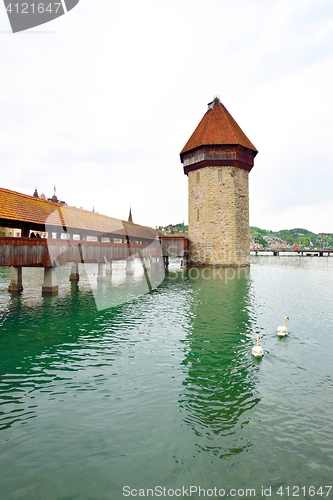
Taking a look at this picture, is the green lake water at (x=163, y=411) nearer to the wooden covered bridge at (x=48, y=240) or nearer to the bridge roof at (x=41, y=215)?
the wooden covered bridge at (x=48, y=240)

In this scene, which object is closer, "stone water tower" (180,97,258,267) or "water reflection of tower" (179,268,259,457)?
"water reflection of tower" (179,268,259,457)

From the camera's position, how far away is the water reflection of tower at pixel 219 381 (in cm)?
416

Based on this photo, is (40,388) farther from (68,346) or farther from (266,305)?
(266,305)

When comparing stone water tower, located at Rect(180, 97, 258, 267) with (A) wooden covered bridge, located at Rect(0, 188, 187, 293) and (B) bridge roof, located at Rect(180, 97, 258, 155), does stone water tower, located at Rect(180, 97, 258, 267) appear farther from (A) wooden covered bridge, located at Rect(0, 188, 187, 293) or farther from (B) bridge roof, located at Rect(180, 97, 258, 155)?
(A) wooden covered bridge, located at Rect(0, 188, 187, 293)

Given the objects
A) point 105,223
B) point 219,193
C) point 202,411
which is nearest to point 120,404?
point 202,411

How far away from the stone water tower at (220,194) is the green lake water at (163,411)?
2121 cm

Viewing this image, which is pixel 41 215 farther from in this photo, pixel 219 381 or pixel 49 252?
pixel 219 381

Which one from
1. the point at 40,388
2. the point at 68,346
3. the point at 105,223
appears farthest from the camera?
the point at 105,223

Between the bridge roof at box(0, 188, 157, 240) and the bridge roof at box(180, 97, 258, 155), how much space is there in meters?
14.8

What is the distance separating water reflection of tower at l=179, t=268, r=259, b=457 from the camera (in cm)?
416

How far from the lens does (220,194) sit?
3078 centimetres

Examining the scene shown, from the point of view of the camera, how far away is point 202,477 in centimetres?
337

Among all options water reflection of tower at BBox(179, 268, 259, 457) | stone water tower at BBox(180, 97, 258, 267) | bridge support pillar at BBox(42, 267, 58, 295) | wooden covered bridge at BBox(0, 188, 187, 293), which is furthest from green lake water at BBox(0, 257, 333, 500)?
stone water tower at BBox(180, 97, 258, 267)

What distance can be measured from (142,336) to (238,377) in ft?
11.5
